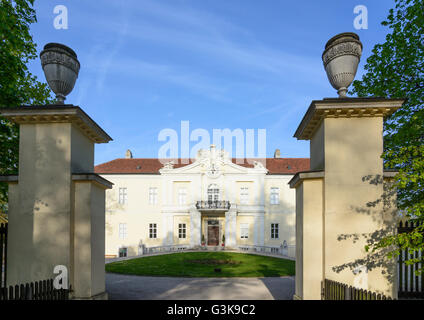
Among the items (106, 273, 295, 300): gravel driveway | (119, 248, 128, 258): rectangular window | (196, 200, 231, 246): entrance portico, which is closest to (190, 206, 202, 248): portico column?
(196, 200, 231, 246): entrance portico

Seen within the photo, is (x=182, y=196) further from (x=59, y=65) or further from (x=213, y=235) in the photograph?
(x=59, y=65)

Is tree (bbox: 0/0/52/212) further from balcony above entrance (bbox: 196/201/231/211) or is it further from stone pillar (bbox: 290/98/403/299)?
balcony above entrance (bbox: 196/201/231/211)

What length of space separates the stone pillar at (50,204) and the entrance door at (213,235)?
86.9 ft

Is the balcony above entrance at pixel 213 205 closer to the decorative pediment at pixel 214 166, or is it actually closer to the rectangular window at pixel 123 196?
the decorative pediment at pixel 214 166

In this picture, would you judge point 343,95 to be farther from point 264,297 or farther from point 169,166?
point 169,166

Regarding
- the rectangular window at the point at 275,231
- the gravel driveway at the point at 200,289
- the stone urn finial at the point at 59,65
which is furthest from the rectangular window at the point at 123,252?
the stone urn finial at the point at 59,65

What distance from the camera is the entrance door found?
108ft

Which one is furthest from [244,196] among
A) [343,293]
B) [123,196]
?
[343,293]

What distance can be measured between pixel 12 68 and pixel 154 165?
26116mm

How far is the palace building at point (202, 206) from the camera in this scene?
33.0 metres

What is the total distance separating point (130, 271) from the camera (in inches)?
636

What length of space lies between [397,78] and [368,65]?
5.69 feet

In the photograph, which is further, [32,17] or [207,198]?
[207,198]
